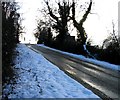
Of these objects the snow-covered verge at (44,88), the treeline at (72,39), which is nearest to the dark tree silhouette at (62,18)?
the treeline at (72,39)

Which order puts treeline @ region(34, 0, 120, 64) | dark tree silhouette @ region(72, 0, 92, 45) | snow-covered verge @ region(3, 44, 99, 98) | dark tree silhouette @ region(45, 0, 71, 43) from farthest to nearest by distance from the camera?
dark tree silhouette @ region(45, 0, 71, 43), dark tree silhouette @ region(72, 0, 92, 45), treeline @ region(34, 0, 120, 64), snow-covered verge @ region(3, 44, 99, 98)

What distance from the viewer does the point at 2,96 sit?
1026cm

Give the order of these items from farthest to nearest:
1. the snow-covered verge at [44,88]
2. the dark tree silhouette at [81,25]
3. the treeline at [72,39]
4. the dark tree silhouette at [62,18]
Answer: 1. the dark tree silhouette at [62,18]
2. the dark tree silhouette at [81,25]
3. the treeline at [72,39]
4. the snow-covered verge at [44,88]

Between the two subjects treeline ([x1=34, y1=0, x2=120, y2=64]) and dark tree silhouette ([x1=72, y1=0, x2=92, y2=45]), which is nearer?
treeline ([x1=34, y1=0, x2=120, y2=64])

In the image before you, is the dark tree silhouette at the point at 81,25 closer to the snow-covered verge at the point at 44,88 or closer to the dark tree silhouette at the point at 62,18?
the dark tree silhouette at the point at 62,18

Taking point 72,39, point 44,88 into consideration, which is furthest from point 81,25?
point 44,88

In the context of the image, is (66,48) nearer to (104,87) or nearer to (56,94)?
(104,87)

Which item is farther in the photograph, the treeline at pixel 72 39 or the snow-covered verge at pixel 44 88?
the treeline at pixel 72 39

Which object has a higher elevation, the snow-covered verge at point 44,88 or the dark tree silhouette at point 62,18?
the dark tree silhouette at point 62,18

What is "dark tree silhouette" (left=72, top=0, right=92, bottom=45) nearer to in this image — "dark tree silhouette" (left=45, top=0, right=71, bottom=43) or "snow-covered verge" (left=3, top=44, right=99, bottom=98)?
"dark tree silhouette" (left=45, top=0, right=71, bottom=43)

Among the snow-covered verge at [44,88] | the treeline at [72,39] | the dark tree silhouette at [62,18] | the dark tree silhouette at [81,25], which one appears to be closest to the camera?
the snow-covered verge at [44,88]

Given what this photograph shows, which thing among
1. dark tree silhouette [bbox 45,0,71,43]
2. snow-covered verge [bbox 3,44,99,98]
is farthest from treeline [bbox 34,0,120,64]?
snow-covered verge [bbox 3,44,99,98]

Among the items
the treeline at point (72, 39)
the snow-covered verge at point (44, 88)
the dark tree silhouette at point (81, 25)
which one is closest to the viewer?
the snow-covered verge at point (44, 88)

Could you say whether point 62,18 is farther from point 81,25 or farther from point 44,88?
point 44,88
